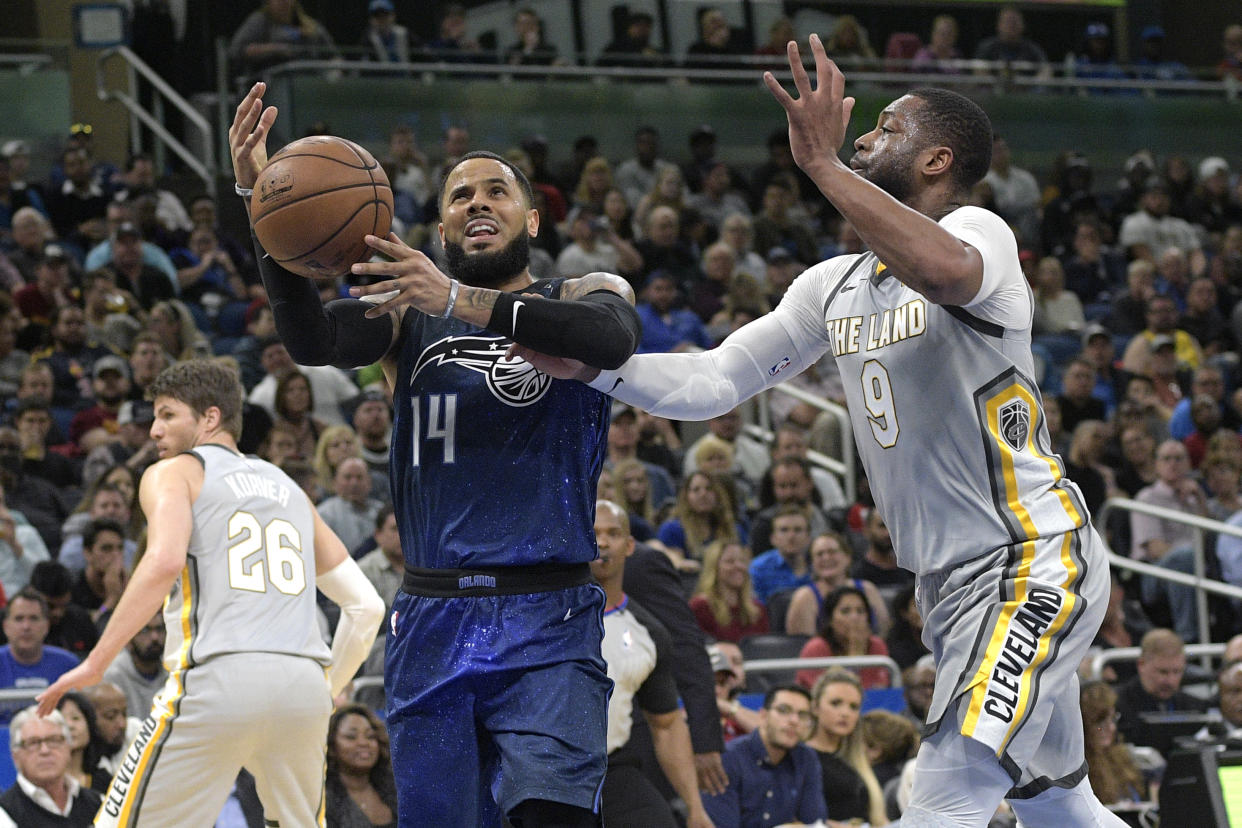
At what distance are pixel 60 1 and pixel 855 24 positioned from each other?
931 cm

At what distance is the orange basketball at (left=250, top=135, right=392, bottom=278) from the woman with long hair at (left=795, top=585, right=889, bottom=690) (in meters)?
6.61

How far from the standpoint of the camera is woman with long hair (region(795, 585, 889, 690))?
10.6 meters

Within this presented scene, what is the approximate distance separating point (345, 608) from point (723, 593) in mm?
4520

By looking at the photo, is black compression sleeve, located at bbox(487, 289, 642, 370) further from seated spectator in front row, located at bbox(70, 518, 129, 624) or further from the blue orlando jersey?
seated spectator in front row, located at bbox(70, 518, 129, 624)

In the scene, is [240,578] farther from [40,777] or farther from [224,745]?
[40,777]

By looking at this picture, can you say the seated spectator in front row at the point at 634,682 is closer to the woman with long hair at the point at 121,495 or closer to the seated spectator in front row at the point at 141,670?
the seated spectator in front row at the point at 141,670

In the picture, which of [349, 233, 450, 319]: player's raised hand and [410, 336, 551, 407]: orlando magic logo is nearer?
[349, 233, 450, 319]: player's raised hand

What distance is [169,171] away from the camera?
58.2 feet

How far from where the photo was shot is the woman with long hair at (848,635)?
10633 mm

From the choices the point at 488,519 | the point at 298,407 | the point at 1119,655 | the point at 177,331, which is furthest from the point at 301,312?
the point at 177,331

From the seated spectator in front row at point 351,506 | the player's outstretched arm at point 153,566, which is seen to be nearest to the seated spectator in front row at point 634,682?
the player's outstretched arm at point 153,566

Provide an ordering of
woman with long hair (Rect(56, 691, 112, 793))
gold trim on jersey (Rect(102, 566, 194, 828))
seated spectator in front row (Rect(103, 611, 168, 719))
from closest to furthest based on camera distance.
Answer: gold trim on jersey (Rect(102, 566, 194, 828))
woman with long hair (Rect(56, 691, 112, 793))
seated spectator in front row (Rect(103, 611, 168, 719))

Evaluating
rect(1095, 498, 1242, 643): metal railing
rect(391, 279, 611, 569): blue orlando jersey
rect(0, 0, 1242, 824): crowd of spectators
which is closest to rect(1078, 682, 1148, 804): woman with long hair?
rect(0, 0, 1242, 824): crowd of spectators

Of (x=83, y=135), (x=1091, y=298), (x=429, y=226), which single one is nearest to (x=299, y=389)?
(x=429, y=226)
